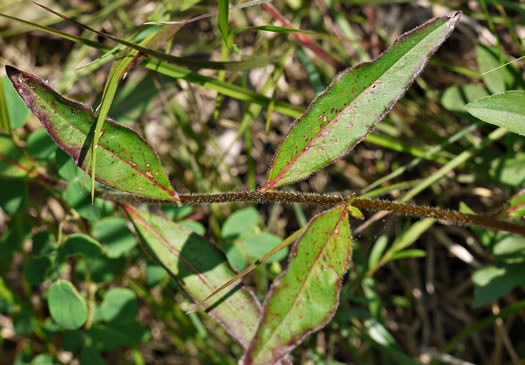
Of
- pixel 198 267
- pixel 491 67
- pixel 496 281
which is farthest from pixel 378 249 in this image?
pixel 198 267

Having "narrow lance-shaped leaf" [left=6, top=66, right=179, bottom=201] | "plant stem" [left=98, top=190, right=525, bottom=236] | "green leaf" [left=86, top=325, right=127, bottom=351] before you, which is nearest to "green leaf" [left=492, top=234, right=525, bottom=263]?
"plant stem" [left=98, top=190, right=525, bottom=236]

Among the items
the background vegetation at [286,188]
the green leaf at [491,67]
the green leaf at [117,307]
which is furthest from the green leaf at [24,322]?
the green leaf at [491,67]

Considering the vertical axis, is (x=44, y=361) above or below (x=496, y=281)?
above

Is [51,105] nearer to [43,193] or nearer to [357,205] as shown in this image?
[357,205]

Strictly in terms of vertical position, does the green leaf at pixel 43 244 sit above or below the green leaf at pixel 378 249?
above

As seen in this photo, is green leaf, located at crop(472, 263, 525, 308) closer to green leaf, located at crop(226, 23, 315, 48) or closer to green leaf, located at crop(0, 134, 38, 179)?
green leaf, located at crop(226, 23, 315, 48)

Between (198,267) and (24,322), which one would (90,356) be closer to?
(24,322)

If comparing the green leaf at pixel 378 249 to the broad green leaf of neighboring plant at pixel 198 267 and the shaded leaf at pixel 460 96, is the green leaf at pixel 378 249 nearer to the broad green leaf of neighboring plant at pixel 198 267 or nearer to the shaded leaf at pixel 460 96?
the shaded leaf at pixel 460 96
